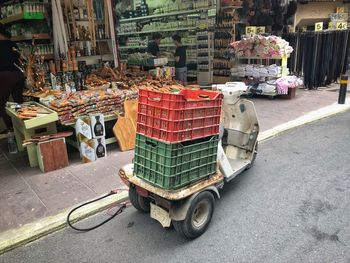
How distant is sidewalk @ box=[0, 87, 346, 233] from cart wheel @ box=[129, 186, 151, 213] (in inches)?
28.4

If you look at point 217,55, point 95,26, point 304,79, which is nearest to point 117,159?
point 95,26

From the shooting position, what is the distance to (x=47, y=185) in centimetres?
430

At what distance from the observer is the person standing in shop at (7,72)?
20.3 feet

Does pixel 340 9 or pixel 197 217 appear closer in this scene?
pixel 197 217

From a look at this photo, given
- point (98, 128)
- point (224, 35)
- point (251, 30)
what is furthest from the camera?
point (224, 35)

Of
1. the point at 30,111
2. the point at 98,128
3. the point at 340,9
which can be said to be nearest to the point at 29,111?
the point at 30,111

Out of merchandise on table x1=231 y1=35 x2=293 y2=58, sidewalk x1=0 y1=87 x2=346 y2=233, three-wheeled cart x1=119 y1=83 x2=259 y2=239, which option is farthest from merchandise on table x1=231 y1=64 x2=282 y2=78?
sidewalk x1=0 y1=87 x2=346 y2=233

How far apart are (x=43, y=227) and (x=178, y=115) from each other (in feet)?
6.37

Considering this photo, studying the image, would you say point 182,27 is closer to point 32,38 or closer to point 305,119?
point 305,119

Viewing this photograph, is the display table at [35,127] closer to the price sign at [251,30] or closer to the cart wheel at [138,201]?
the cart wheel at [138,201]

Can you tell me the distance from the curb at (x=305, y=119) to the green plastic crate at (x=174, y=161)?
3.05m

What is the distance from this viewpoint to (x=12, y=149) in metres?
5.67

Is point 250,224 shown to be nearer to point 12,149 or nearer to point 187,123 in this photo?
point 187,123

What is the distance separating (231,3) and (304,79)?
348cm
